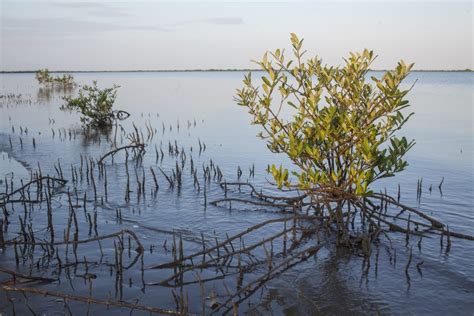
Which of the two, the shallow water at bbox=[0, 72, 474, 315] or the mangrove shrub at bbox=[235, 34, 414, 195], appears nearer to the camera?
the shallow water at bbox=[0, 72, 474, 315]

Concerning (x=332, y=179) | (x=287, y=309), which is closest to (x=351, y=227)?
(x=332, y=179)

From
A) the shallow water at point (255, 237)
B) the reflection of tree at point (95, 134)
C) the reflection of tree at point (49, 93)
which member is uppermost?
the reflection of tree at point (49, 93)

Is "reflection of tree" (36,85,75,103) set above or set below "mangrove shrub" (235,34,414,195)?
above

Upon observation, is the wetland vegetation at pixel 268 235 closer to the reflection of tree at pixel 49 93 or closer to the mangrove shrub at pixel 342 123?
the mangrove shrub at pixel 342 123

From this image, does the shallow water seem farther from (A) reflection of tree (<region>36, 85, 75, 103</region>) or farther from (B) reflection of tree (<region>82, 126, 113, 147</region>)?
(A) reflection of tree (<region>36, 85, 75, 103</region>)

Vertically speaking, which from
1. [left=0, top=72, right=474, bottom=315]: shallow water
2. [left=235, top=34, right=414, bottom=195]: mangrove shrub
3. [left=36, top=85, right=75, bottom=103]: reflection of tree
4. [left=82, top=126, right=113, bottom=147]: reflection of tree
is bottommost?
[left=0, top=72, right=474, bottom=315]: shallow water

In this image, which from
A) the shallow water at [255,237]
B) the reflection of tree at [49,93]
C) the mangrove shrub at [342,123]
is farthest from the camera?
the reflection of tree at [49,93]

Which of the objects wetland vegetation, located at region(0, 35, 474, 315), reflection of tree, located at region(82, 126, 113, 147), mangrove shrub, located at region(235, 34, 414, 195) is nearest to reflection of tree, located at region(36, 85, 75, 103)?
reflection of tree, located at region(82, 126, 113, 147)

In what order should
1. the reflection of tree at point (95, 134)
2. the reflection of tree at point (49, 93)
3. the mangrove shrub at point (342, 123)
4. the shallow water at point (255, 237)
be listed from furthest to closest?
the reflection of tree at point (49, 93) < the reflection of tree at point (95, 134) < the mangrove shrub at point (342, 123) < the shallow water at point (255, 237)

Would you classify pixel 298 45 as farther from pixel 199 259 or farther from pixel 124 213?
pixel 124 213

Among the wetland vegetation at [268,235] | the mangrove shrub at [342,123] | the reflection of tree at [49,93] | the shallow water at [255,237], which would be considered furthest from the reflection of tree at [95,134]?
the reflection of tree at [49,93]

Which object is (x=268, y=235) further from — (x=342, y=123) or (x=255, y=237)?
(x=342, y=123)

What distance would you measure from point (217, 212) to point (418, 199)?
3.79 meters

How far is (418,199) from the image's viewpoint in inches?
331
